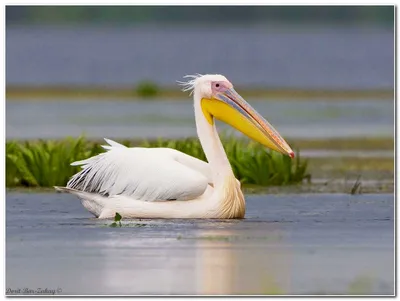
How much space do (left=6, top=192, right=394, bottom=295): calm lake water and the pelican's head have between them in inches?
27.2

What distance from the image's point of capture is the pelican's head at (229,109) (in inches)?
481

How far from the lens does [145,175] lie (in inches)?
468

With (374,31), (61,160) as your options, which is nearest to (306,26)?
(374,31)

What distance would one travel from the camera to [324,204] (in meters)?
13.1

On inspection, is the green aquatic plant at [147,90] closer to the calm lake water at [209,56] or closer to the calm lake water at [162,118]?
the calm lake water at [162,118]

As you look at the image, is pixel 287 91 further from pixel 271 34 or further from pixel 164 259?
pixel 271 34

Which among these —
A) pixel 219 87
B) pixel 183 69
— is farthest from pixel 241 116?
pixel 183 69

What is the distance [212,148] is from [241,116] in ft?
1.22

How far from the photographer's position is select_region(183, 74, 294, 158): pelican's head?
12227 millimetres

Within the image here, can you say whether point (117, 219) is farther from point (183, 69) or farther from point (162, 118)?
point (183, 69)

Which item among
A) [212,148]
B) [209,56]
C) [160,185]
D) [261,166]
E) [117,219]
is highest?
[209,56]

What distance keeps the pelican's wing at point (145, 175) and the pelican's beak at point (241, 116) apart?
Answer: 45 cm

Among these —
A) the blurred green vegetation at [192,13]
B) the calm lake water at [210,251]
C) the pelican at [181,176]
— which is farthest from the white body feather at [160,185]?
the blurred green vegetation at [192,13]

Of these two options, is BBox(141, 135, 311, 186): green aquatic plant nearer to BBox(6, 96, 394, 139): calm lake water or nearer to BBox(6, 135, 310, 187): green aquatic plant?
BBox(6, 135, 310, 187): green aquatic plant
